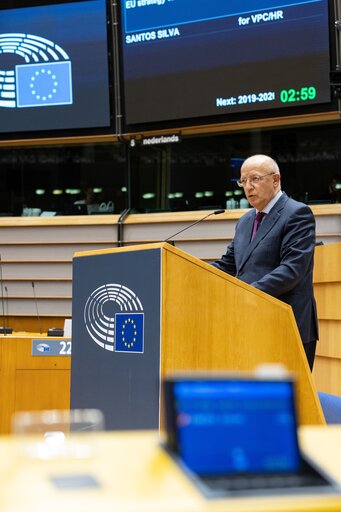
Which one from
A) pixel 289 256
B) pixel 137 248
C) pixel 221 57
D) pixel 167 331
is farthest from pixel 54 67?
pixel 167 331

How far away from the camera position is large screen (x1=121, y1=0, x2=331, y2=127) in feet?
23.1

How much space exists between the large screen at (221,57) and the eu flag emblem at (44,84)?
729 mm

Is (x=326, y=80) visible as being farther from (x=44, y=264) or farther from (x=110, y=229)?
(x=44, y=264)

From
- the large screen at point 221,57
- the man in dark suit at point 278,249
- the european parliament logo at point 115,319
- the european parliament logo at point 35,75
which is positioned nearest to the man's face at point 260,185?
the man in dark suit at point 278,249

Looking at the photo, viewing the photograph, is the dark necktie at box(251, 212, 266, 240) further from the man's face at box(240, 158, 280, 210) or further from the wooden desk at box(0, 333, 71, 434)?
the wooden desk at box(0, 333, 71, 434)

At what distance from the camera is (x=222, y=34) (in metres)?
7.52

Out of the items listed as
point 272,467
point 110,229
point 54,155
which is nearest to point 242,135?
point 110,229

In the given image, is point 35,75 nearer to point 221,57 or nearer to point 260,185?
point 221,57

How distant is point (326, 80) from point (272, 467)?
21.0ft

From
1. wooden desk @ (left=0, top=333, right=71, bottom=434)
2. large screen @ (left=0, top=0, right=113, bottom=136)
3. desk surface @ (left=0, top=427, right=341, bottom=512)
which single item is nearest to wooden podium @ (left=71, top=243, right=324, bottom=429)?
desk surface @ (left=0, top=427, right=341, bottom=512)

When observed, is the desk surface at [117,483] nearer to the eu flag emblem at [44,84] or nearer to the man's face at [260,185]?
the man's face at [260,185]

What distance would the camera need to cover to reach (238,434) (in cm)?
96

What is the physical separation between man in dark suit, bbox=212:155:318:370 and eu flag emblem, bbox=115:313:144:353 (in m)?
0.56

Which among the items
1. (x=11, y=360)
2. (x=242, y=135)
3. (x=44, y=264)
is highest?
(x=242, y=135)
